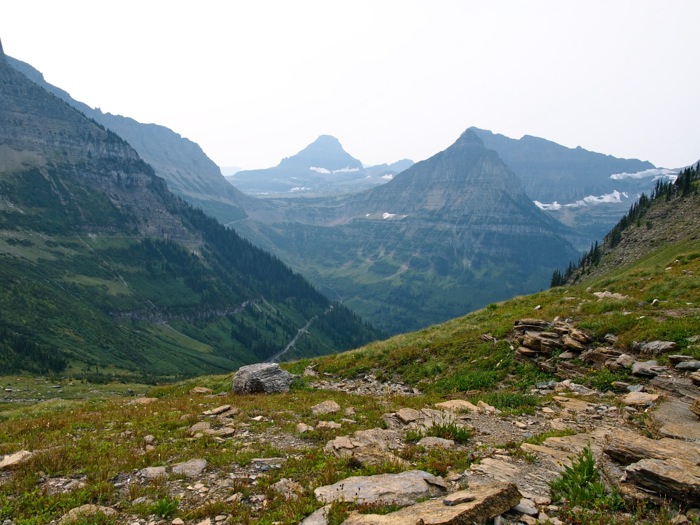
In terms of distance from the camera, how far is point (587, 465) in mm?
8984

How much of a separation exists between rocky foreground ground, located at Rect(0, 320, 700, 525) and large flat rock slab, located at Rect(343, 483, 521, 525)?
3 cm

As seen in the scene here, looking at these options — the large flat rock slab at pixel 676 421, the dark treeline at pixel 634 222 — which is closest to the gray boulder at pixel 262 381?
the large flat rock slab at pixel 676 421

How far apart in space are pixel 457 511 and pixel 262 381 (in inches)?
736

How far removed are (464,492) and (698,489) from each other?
14.9ft

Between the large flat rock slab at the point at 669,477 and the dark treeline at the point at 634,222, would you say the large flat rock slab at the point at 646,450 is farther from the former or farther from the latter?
the dark treeline at the point at 634,222

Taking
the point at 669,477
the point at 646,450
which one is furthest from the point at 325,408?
the point at 669,477

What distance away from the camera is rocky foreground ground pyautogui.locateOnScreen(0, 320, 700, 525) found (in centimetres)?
795

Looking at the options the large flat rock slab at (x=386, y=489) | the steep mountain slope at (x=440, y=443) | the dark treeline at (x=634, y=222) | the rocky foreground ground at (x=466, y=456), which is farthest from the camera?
the dark treeline at (x=634, y=222)

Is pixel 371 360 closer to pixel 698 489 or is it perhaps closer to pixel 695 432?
pixel 695 432

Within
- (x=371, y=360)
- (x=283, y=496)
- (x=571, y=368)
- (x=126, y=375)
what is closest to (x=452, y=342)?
(x=371, y=360)

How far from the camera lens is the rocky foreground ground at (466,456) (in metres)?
7.95

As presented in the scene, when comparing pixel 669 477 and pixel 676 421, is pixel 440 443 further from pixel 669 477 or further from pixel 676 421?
pixel 676 421

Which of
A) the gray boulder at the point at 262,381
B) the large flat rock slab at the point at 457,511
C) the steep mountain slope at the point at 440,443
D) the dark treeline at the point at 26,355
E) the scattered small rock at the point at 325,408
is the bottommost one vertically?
the dark treeline at the point at 26,355

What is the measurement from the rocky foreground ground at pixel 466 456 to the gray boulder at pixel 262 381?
4.48 meters
